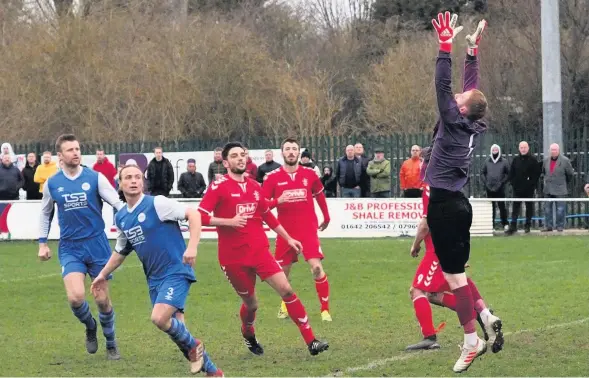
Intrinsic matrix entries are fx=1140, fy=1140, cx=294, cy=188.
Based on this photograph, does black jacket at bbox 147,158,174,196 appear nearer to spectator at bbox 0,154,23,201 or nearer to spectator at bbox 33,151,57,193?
spectator at bbox 33,151,57,193

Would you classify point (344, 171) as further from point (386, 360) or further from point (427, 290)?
point (386, 360)

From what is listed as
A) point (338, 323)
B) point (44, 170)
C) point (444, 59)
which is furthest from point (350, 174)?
point (444, 59)

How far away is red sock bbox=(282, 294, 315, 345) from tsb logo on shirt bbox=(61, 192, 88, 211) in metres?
2.10

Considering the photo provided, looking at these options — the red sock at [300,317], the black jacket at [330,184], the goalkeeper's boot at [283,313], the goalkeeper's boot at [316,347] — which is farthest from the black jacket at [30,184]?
the goalkeeper's boot at [316,347]

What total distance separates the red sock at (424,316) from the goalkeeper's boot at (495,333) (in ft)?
4.57

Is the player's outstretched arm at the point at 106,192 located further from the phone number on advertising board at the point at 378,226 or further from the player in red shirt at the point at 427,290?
the phone number on advertising board at the point at 378,226

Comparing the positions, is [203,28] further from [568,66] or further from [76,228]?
[76,228]

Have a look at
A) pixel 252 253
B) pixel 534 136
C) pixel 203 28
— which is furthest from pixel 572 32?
pixel 252 253

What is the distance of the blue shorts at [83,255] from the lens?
34.6ft

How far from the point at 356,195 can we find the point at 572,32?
8.47 meters

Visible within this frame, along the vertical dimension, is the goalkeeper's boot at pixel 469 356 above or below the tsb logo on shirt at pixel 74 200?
below

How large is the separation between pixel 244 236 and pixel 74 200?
5.33 ft

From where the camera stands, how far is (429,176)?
28.4 feet

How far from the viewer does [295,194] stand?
42.2 ft
